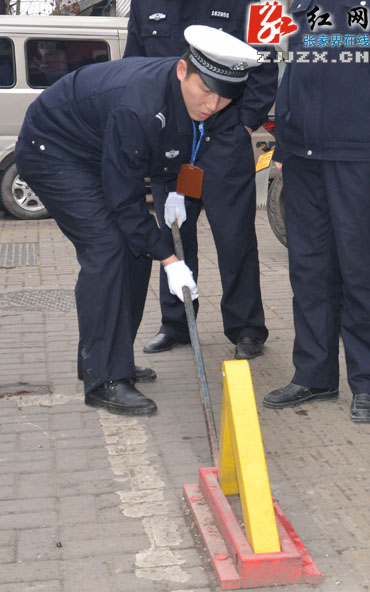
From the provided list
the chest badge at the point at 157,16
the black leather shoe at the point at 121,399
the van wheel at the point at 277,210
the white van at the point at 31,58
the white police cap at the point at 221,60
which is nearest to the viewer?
the white police cap at the point at 221,60

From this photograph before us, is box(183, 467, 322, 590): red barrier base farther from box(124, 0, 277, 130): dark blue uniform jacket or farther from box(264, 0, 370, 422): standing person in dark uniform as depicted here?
box(124, 0, 277, 130): dark blue uniform jacket

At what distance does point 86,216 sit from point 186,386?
106 cm

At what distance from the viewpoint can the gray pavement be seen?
298cm

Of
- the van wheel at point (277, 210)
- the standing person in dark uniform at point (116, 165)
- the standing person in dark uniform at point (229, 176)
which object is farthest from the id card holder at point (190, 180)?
the van wheel at point (277, 210)

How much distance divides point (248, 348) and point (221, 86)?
1.98 metres

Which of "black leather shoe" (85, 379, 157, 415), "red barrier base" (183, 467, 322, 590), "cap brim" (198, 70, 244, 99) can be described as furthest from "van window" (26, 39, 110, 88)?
"red barrier base" (183, 467, 322, 590)

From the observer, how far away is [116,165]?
152 inches

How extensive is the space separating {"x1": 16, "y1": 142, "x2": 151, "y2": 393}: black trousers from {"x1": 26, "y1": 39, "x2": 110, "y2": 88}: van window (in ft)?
21.3

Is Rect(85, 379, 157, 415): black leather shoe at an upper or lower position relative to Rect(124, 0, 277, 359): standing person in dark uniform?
lower

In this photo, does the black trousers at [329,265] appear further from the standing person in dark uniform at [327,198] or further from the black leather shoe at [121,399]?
the black leather shoe at [121,399]

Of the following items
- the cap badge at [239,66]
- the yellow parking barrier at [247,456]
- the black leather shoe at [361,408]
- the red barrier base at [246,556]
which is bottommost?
the black leather shoe at [361,408]

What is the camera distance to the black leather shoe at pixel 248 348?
5.20 m

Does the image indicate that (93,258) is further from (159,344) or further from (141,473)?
(159,344)

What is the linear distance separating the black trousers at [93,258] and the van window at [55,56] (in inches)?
255
